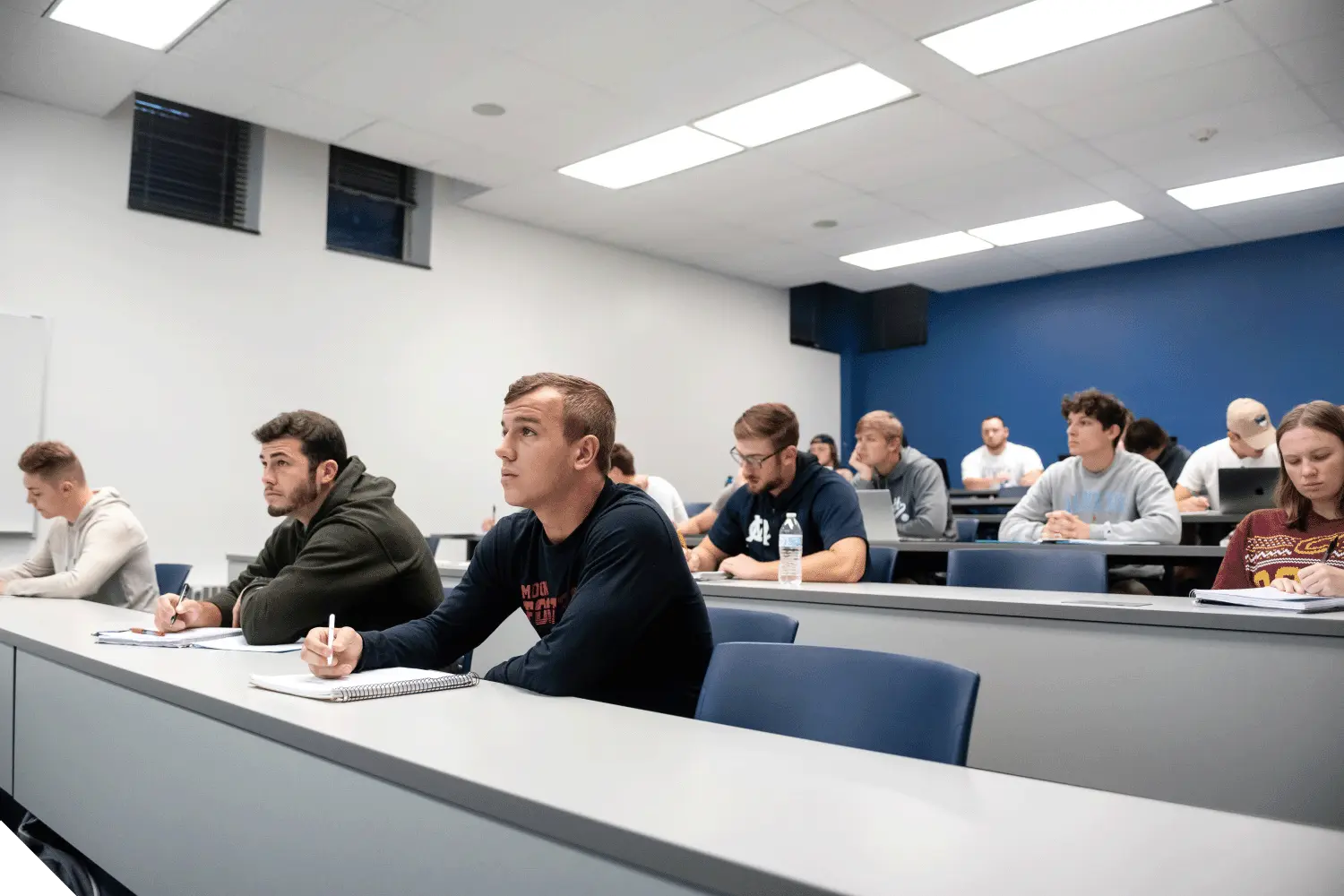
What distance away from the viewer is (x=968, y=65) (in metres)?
4.63

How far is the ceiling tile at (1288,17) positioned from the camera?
13.4 feet

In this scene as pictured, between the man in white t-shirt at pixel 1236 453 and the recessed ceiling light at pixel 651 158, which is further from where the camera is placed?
the recessed ceiling light at pixel 651 158

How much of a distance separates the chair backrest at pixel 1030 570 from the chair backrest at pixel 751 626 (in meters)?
1.32

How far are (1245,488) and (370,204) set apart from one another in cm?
532

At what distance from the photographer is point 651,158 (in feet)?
19.4

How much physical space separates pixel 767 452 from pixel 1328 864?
2377mm

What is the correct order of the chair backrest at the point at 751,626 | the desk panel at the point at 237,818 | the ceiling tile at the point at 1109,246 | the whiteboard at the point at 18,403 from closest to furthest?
the desk panel at the point at 237,818 < the chair backrest at the point at 751,626 < the whiteboard at the point at 18,403 < the ceiling tile at the point at 1109,246

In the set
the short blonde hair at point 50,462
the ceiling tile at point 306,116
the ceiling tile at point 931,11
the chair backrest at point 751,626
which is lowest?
the chair backrest at point 751,626

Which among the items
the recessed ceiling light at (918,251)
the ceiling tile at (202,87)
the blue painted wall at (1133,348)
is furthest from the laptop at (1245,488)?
the ceiling tile at (202,87)

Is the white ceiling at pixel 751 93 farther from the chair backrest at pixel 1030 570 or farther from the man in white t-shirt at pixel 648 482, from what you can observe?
the chair backrest at pixel 1030 570

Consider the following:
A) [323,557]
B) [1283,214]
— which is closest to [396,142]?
[323,557]

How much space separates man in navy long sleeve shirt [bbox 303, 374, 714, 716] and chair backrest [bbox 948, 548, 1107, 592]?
5.12 ft

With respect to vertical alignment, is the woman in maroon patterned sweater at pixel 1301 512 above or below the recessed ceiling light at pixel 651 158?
below

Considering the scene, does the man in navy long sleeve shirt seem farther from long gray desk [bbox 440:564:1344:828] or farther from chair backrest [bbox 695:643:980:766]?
long gray desk [bbox 440:564:1344:828]
